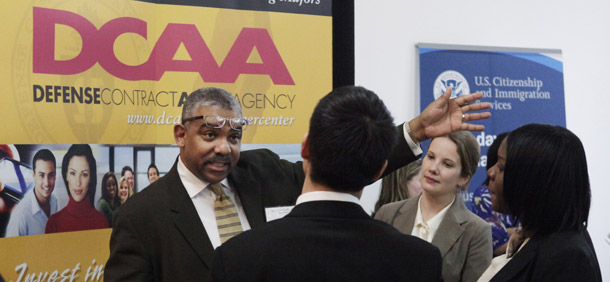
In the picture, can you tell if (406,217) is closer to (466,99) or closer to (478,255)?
(478,255)

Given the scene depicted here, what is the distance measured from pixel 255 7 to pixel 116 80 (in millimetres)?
911

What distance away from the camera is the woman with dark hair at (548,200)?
69.1 inches

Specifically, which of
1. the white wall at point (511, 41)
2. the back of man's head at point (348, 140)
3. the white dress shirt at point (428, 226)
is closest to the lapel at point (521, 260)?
the back of man's head at point (348, 140)

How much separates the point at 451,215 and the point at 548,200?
1183 millimetres

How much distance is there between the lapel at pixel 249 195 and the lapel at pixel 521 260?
833mm

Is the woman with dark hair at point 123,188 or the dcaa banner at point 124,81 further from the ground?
the dcaa banner at point 124,81

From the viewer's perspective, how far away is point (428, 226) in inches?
118

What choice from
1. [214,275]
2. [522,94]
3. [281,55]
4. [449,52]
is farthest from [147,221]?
[522,94]

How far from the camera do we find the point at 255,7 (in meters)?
3.73

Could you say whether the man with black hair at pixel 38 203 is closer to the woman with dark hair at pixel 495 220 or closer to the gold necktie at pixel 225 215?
the gold necktie at pixel 225 215

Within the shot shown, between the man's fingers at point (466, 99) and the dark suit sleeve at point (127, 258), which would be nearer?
the dark suit sleeve at point (127, 258)

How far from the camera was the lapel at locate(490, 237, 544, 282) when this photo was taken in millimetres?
1841

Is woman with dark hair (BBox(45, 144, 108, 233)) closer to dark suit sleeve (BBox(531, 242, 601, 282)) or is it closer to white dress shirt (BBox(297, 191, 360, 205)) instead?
white dress shirt (BBox(297, 191, 360, 205))

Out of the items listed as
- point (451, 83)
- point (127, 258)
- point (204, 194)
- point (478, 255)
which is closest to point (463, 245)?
point (478, 255)
